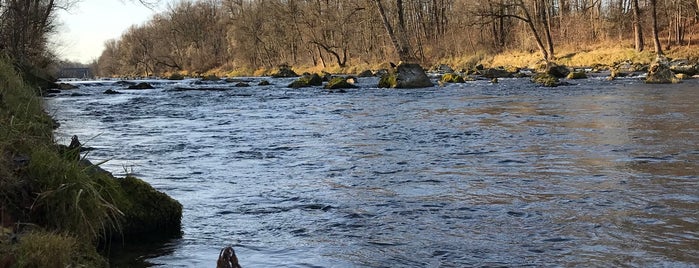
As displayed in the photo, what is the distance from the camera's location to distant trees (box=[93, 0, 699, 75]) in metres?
42.4

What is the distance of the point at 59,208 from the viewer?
393cm

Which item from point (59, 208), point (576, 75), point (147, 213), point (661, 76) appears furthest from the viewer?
point (576, 75)

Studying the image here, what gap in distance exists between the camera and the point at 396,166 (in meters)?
7.99

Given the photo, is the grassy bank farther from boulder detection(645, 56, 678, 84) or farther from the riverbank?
the riverbank

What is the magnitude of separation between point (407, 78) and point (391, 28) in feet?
31.1

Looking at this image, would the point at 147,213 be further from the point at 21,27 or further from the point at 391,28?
the point at 391,28

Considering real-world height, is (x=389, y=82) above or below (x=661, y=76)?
above

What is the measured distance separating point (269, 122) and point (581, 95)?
8.67 meters

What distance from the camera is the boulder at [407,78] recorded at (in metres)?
24.6

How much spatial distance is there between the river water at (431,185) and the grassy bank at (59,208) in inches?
11.8

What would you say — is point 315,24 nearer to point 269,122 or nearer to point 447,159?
point 269,122

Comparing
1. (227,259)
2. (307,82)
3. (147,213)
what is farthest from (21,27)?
(227,259)

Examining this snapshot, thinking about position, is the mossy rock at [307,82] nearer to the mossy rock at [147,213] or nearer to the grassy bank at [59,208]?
the mossy rock at [147,213]

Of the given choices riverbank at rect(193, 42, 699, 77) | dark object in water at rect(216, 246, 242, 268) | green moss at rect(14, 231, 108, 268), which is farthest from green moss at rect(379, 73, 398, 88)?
dark object in water at rect(216, 246, 242, 268)
